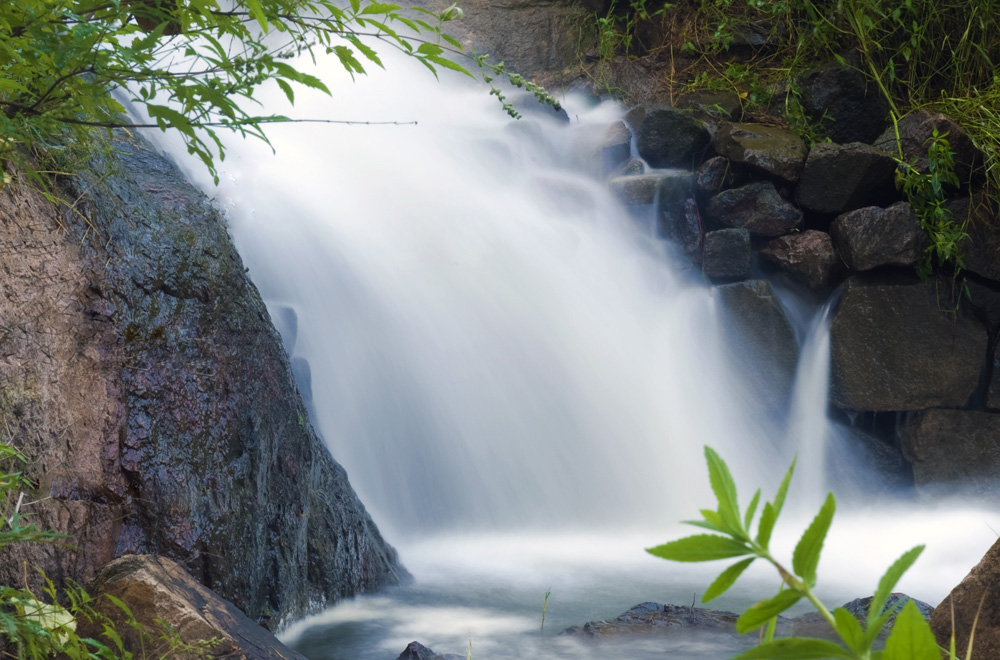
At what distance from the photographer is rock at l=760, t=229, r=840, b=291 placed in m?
5.18

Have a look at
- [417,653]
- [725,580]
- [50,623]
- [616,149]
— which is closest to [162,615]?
[50,623]

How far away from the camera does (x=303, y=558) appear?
2748 millimetres

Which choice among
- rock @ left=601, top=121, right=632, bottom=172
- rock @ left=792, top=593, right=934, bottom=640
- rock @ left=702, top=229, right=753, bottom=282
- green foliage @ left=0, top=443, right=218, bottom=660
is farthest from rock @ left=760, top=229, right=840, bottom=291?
green foliage @ left=0, top=443, right=218, bottom=660

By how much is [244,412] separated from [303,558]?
602 mm

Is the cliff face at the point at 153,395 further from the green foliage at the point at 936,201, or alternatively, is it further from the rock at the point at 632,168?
the green foliage at the point at 936,201

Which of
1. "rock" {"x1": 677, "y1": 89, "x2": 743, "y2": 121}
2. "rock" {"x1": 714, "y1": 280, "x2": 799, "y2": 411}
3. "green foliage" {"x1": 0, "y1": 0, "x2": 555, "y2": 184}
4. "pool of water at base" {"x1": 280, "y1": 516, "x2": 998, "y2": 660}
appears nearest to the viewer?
"green foliage" {"x1": 0, "y1": 0, "x2": 555, "y2": 184}

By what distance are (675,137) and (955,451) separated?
9.16ft

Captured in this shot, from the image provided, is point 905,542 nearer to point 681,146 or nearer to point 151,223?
point 681,146

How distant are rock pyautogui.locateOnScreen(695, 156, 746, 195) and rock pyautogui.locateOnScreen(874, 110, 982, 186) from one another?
3.12 ft

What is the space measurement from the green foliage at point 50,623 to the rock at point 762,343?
4.25m

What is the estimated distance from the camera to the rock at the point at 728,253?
527 cm

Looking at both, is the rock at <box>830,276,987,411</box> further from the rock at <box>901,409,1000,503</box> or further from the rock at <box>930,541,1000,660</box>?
the rock at <box>930,541,1000,660</box>

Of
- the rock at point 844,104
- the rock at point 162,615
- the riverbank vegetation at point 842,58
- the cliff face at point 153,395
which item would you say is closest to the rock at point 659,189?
the riverbank vegetation at point 842,58

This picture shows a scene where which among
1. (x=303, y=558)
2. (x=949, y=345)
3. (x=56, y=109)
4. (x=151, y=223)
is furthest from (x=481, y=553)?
(x=949, y=345)
